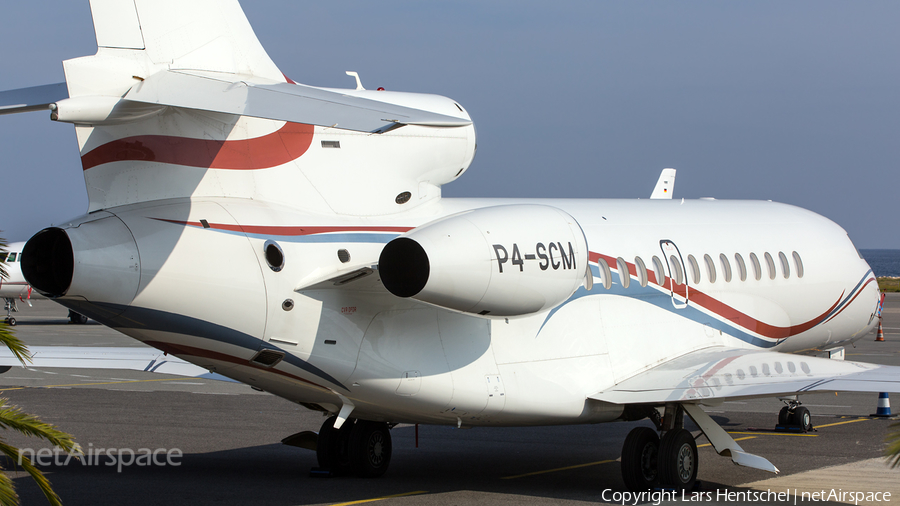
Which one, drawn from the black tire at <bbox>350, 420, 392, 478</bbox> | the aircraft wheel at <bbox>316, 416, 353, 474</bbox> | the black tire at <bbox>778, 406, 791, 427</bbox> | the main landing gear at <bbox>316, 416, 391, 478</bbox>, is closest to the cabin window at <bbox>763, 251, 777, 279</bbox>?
the black tire at <bbox>778, 406, 791, 427</bbox>

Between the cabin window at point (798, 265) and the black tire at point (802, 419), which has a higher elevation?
the cabin window at point (798, 265)

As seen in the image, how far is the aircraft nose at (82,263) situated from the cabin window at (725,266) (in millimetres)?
8281

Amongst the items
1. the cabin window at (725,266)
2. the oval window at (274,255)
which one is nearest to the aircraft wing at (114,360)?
the oval window at (274,255)

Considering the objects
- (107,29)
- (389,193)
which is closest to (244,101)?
(107,29)

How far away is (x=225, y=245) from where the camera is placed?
8.46 m

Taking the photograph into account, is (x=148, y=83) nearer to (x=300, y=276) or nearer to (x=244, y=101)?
(x=244, y=101)

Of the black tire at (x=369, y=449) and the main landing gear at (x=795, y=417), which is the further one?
the main landing gear at (x=795, y=417)

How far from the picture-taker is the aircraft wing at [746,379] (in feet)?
33.0

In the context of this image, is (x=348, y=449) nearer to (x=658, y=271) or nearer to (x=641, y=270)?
(x=641, y=270)

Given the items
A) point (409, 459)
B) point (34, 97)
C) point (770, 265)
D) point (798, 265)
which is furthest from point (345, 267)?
point (798, 265)

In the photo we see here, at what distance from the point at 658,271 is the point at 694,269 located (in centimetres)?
83

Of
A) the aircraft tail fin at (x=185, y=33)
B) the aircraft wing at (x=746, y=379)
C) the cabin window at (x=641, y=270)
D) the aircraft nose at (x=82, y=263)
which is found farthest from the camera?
the cabin window at (x=641, y=270)

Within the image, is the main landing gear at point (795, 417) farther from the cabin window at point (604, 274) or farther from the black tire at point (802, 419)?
the cabin window at point (604, 274)

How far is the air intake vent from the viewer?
8.93 metres
